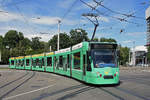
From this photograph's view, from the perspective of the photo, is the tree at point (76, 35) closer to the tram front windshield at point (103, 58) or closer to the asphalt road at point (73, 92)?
the asphalt road at point (73, 92)

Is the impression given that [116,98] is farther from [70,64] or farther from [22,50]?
[22,50]

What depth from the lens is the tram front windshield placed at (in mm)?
10844

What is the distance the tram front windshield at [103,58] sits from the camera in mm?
10844

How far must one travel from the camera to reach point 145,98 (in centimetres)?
739

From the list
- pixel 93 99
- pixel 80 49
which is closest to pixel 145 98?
pixel 93 99

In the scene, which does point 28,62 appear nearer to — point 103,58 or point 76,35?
point 76,35

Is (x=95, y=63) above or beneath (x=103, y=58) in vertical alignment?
beneath

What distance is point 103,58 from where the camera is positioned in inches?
430

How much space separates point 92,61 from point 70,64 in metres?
5.29

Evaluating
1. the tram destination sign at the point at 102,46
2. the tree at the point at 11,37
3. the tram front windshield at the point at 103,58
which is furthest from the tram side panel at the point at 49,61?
the tree at the point at 11,37

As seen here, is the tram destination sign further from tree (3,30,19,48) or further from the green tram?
tree (3,30,19,48)

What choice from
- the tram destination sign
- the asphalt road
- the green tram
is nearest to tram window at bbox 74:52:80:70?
the green tram

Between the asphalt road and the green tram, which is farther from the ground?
the green tram

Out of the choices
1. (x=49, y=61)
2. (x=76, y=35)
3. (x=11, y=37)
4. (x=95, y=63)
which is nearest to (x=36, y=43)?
(x=11, y=37)
